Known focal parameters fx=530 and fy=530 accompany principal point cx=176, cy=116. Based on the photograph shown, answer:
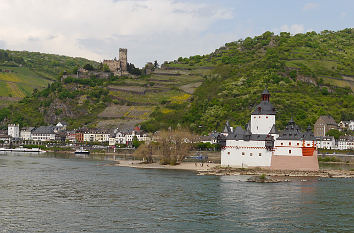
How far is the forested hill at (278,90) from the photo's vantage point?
460 feet

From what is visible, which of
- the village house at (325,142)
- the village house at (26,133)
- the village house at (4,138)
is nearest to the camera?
the village house at (325,142)

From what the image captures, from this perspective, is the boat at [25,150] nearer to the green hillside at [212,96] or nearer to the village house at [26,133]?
the village house at [26,133]

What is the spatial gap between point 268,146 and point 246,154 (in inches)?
144

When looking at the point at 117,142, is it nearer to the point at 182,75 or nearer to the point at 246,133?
the point at 182,75

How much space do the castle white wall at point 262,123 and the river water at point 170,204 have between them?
13.4 meters

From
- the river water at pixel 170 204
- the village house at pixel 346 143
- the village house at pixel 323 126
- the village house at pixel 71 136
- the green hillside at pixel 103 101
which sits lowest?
the river water at pixel 170 204

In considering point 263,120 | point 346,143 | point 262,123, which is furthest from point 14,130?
point 263,120

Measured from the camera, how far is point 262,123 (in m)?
81.1

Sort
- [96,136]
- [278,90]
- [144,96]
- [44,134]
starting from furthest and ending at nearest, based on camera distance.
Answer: [144,96], [44,134], [96,136], [278,90]

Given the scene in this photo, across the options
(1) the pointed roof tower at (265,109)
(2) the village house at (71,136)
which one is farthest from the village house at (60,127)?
(1) the pointed roof tower at (265,109)

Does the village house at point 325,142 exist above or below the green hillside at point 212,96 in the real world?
below

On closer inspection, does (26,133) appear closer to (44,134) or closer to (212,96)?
(44,134)

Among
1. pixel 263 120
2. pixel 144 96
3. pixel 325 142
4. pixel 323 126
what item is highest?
pixel 144 96

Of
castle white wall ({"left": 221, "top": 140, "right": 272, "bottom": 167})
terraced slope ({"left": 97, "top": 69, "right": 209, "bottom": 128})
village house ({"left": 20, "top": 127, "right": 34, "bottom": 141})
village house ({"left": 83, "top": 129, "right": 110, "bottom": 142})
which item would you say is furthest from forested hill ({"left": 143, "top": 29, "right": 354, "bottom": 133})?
castle white wall ({"left": 221, "top": 140, "right": 272, "bottom": 167})
